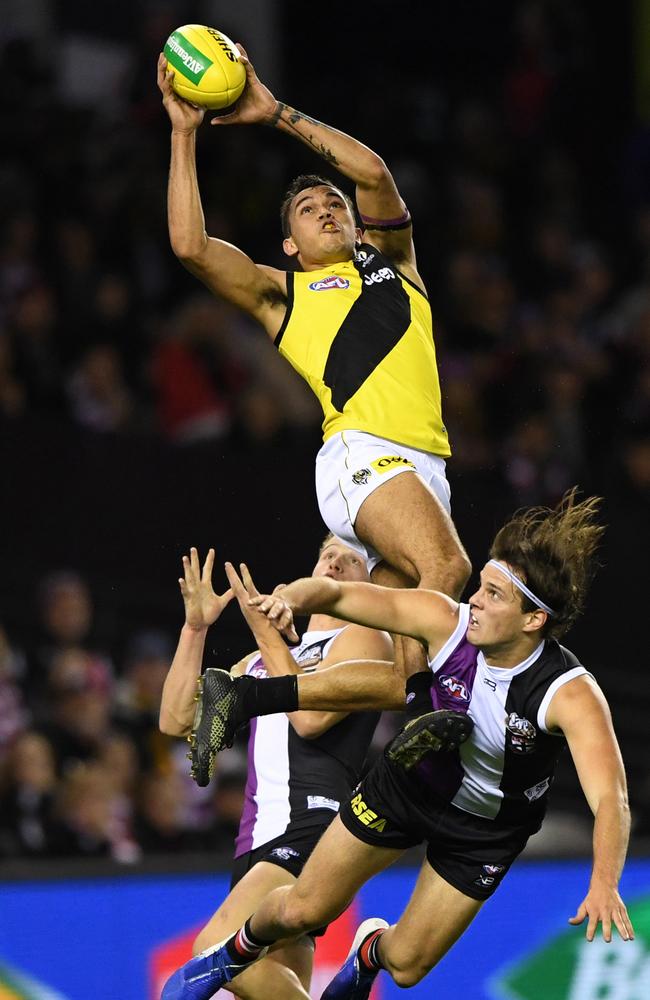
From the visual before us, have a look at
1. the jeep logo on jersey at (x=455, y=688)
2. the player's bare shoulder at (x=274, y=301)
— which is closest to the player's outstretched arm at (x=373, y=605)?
the jeep logo on jersey at (x=455, y=688)

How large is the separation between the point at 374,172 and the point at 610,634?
3.62m

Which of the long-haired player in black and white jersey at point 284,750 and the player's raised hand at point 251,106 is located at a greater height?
the player's raised hand at point 251,106

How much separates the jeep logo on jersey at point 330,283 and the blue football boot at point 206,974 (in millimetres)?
2391

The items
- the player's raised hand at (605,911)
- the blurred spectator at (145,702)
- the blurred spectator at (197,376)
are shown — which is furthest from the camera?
the blurred spectator at (197,376)

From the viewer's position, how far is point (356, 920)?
7.68 metres

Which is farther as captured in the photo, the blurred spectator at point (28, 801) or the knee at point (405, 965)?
the blurred spectator at point (28, 801)

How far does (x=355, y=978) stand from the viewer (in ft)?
21.2

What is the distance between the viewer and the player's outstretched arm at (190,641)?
247 inches

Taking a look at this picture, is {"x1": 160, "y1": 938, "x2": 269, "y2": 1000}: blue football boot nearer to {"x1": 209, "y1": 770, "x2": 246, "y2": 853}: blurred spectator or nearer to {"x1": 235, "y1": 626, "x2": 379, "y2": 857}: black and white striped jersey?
{"x1": 235, "y1": 626, "x2": 379, "y2": 857}: black and white striped jersey

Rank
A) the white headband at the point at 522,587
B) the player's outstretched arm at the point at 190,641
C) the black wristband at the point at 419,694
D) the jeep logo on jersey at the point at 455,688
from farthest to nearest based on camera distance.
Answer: the player's outstretched arm at the point at 190,641, the black wristband at the point at 419,694, the jeep logo on jersey at the point at 455,688, the white headband at the point at 522,587

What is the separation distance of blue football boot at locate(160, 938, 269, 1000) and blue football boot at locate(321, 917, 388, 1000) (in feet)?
1.19

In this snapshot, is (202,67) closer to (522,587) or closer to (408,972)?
(522,587)

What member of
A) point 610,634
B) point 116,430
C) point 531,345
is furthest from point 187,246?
point 531,345

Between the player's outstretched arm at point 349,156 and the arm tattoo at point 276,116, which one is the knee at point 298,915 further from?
the arm tattoo at point 276,116
